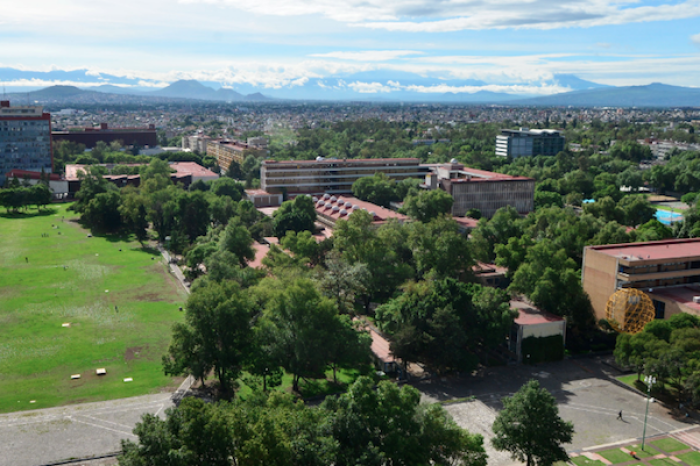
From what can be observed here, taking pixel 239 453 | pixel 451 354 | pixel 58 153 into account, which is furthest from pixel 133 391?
pixel 58 153

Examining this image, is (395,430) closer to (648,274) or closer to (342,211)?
(648,274)

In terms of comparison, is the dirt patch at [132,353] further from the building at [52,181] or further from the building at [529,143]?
A: the building at [529,143]

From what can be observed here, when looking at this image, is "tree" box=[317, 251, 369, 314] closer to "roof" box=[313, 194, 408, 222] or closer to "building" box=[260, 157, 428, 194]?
"roof" box=[313, 194, 408, 222]

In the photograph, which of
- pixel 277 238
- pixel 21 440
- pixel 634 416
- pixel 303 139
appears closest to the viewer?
pixel 21 440

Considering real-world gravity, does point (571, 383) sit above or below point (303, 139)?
below

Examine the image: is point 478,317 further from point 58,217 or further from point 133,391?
point 58,217

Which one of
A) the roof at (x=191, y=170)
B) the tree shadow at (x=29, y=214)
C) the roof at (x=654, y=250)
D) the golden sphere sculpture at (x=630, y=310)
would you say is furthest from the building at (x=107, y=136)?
the golden sphere sculpture at (x=630, y=310)

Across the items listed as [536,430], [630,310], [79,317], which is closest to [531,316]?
[630,310]
